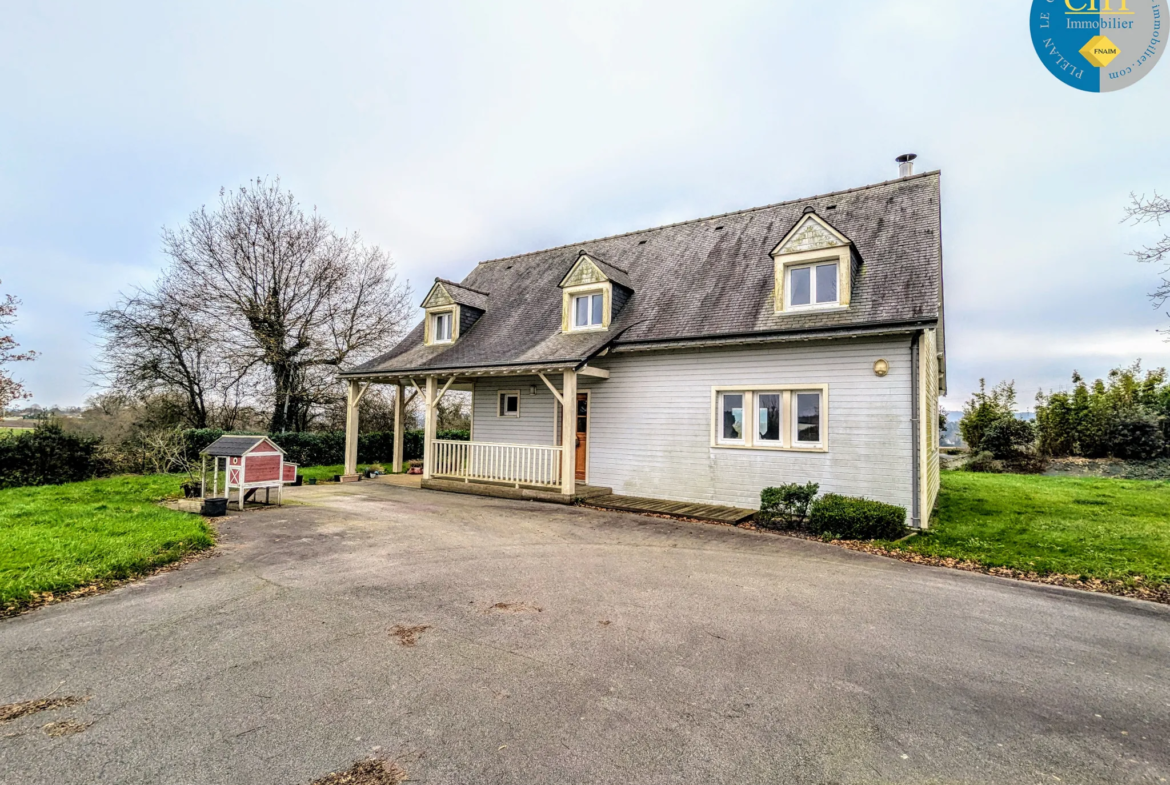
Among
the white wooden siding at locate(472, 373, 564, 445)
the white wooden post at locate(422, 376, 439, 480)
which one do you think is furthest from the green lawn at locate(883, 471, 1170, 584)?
the white wooden post at locate(422, 376, 439, 480)

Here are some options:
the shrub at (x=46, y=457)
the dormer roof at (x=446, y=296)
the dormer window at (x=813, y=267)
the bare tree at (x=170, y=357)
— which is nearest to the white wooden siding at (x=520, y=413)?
the dormer roof at (x=446, y=296)

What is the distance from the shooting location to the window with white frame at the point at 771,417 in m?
10.2

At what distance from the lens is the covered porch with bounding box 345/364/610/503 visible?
11781mm

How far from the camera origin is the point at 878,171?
14.3 m

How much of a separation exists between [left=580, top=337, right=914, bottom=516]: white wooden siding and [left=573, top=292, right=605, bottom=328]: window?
1409 mm

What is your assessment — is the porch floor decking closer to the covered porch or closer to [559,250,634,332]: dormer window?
the covered porch

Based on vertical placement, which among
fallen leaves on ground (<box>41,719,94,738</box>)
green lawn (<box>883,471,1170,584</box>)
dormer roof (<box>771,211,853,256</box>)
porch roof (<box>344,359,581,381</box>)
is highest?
dormer roof (<box>771,211,853,256</box>)

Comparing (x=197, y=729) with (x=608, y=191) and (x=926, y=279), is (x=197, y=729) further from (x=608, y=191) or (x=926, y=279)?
(x=608, y=191)

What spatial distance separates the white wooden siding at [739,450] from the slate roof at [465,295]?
4740 mm

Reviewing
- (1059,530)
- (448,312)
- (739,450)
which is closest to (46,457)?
(448,312)

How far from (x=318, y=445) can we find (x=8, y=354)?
330 inches

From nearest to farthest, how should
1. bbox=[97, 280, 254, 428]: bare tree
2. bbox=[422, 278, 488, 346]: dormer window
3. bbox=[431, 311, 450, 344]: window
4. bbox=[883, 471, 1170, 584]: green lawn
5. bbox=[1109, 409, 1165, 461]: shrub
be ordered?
bbox=[883, 471, 1170, 584]: green lawn < bbox=[422, 278, 488, 346]: dormer window < bbox=[431, 311, 450, 344]: window < bbox=[97, 280, 254, 428]: bare tree < bbox=[1109, 409, 1165, 461]: shrub

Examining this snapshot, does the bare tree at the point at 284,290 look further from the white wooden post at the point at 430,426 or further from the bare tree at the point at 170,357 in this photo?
the white wooden post at the point at 430,426

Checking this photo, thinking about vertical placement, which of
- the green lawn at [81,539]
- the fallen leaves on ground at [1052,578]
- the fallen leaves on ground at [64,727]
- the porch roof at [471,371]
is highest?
the porch roof at [471,371]
